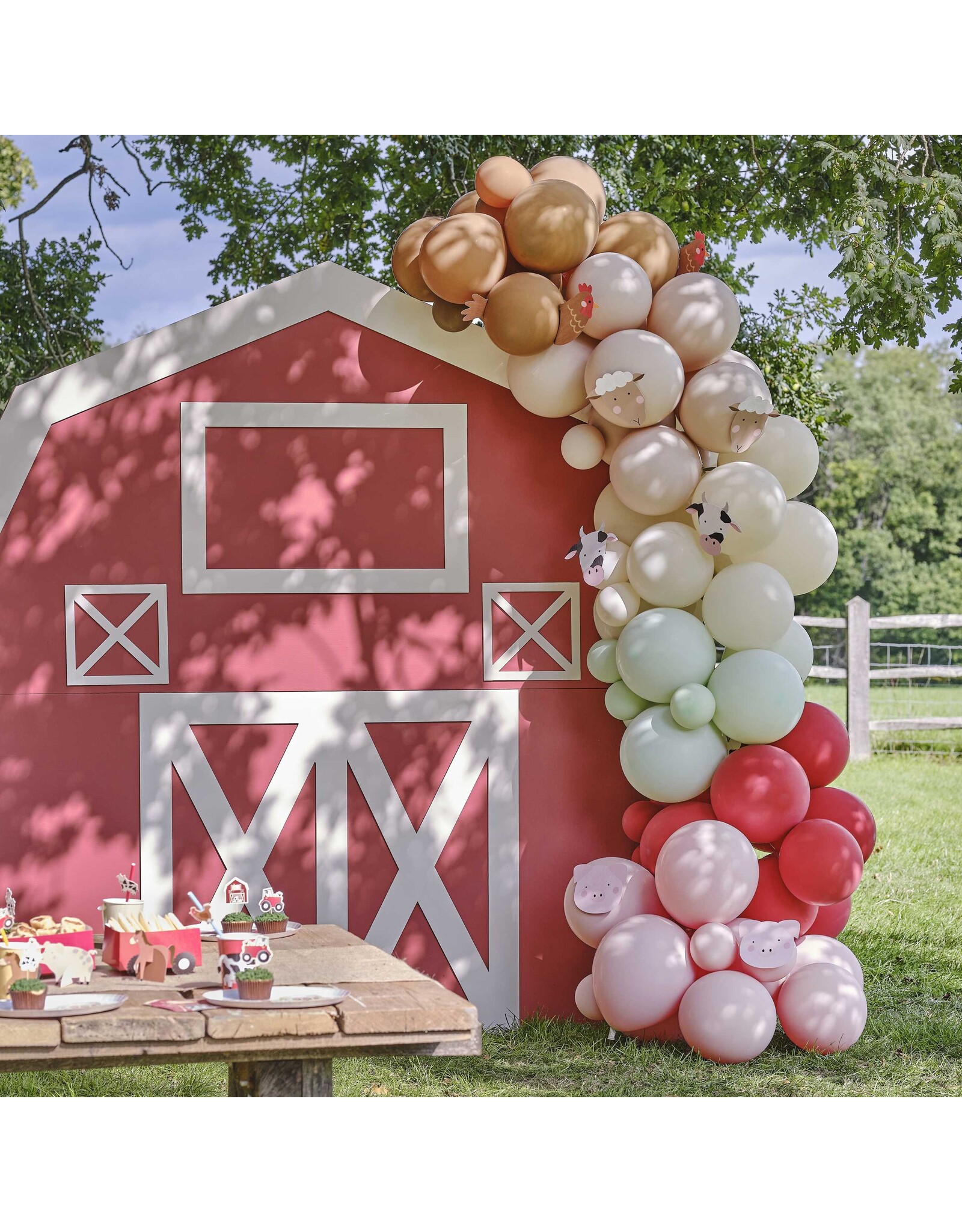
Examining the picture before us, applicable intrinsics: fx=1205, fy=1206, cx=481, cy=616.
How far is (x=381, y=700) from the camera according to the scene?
4.62 m

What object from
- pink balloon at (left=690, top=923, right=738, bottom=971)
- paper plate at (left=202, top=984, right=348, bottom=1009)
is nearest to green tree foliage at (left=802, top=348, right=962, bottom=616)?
pink balloon at (left=690, top=923, right=738, bottom=971)

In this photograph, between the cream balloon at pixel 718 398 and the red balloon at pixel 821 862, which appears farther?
the cream balloon at pixel 718 398

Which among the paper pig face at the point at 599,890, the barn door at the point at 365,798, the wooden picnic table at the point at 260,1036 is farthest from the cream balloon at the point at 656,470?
the wooden picnic table at the point at 260,1036

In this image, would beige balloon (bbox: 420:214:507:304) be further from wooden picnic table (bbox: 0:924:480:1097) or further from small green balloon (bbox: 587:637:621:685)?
wooden picnic table (bbox: 0:924:480:1097)

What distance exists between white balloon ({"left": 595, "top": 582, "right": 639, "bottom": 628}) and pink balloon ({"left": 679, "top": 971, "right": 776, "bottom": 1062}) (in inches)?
49.9

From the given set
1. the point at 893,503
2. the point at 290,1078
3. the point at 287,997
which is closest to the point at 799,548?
the point at 287,997

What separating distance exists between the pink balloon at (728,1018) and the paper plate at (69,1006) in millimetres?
1995

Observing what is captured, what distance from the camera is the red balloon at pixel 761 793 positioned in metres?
4.12

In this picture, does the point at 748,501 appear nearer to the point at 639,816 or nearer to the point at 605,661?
the point at 605,661

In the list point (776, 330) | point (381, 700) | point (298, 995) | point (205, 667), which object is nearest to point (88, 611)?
point (205, 667)

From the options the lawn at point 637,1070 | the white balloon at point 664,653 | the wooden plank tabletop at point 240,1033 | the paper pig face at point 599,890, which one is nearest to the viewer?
the wooden plank tabletop at point 240,1033

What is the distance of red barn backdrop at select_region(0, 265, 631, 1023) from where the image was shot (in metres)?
4.50

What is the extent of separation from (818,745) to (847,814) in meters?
0.26

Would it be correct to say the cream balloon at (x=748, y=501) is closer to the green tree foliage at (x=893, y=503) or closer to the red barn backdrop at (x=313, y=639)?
the red barn backdrop at (x=313, y=639)
